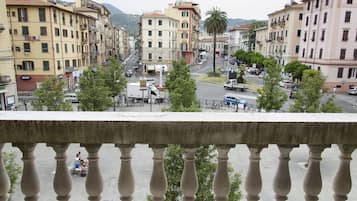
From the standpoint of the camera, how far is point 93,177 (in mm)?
1938

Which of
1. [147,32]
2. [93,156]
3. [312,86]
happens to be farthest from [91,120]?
[147,32]

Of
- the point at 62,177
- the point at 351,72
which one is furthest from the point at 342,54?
the point at 62,177

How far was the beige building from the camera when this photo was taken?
62.8m

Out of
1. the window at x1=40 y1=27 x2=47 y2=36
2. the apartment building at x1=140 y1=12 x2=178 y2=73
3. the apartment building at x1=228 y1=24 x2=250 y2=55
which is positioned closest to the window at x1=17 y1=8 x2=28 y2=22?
the window at x1=40 y1=27 x2=47 y2=36

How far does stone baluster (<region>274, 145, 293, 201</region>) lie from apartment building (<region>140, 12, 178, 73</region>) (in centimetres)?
5046

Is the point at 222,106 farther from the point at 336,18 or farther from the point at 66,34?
the point at 66,34

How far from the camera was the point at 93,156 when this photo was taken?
6.15 ft

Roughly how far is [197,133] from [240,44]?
342ft

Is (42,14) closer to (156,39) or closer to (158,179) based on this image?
(156,39)

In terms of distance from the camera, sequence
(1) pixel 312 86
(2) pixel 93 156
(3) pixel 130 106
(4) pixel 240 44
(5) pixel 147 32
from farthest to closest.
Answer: (4) pixel 240 44 < (5) pixel 147 32 < (3) pixel 130 106 < (1) pixel 312 86 < (2) pixel 93 156

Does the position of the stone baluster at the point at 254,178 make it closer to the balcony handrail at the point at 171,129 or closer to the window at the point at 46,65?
the balcony handrail at the point at 171,129

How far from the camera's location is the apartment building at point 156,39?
5034cm

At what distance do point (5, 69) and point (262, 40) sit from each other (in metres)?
57.2

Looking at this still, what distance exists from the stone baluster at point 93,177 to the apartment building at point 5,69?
77.3ft
